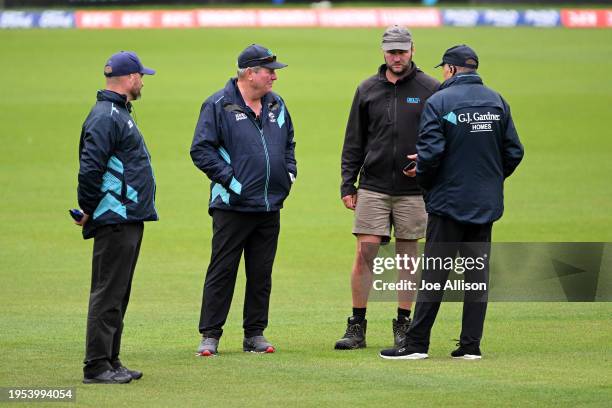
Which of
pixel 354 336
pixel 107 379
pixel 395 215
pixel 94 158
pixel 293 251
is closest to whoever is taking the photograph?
pixel 94 158

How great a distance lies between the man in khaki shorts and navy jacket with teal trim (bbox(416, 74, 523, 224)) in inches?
31.9

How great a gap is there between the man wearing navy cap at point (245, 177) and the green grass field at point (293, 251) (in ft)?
1.17

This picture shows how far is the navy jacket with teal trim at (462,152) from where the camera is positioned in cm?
870

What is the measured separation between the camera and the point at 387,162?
9625mm

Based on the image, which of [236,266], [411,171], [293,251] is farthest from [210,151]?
[293,251]

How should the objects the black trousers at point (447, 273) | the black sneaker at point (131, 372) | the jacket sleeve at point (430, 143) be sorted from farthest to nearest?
the black trousers at point (447, 273) → the jacket sleeve at point (430, 143) → the black sneaker at point (131, 372)

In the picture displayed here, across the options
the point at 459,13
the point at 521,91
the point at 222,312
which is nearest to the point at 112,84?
the point at 222,312

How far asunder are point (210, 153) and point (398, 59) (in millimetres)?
1625

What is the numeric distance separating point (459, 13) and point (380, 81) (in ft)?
133

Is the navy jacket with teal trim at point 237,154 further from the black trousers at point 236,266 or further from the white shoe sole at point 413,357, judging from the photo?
the white shoe sole at point 413,357

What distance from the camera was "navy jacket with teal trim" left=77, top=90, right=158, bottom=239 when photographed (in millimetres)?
8016

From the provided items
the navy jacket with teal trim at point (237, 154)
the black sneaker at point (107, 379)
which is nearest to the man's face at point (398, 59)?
the navy jacket with teal trim at point (237, 154)

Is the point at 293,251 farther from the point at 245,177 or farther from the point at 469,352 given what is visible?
the point at 469,352

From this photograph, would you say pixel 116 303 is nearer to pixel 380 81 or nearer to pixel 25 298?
pixel 380 81
